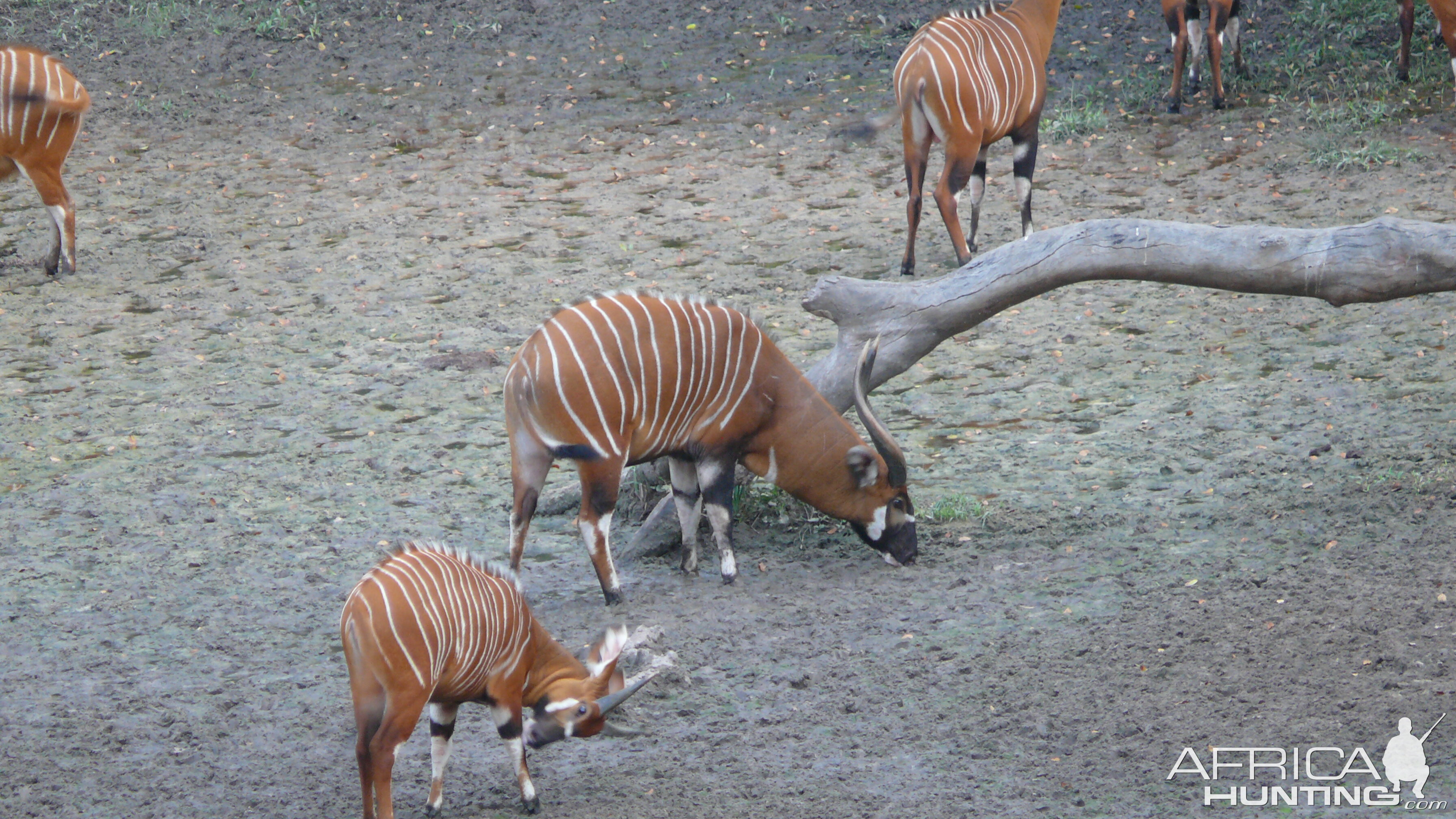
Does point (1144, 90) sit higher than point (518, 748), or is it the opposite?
point (1144, 90)

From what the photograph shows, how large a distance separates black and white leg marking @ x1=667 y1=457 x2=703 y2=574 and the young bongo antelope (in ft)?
10.7

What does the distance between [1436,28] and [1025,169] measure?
5.13 meters

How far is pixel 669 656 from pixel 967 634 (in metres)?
1.05

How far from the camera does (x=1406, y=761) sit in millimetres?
4051

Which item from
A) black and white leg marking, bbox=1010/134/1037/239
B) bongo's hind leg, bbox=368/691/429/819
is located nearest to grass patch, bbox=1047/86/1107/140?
black and white leg marking, bbox=1010/134/1037/239

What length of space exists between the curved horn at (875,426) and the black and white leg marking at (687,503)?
73 cm

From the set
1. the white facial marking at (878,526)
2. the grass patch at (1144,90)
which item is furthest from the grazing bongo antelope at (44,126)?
the grass patch at (1144,90)

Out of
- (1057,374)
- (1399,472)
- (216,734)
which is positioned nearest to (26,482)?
(216,734)

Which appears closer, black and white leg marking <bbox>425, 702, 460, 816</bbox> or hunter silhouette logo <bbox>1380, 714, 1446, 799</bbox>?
hunter silhouette logo <bbox>1380, 714, 1446, 799</bbox>

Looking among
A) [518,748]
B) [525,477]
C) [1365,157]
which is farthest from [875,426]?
[1365,157]

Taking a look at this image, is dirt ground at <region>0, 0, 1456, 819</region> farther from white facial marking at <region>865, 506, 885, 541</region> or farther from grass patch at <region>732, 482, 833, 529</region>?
white facial marking at <region>865, 506, 885, 541</region>

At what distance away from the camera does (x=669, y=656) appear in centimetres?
491
